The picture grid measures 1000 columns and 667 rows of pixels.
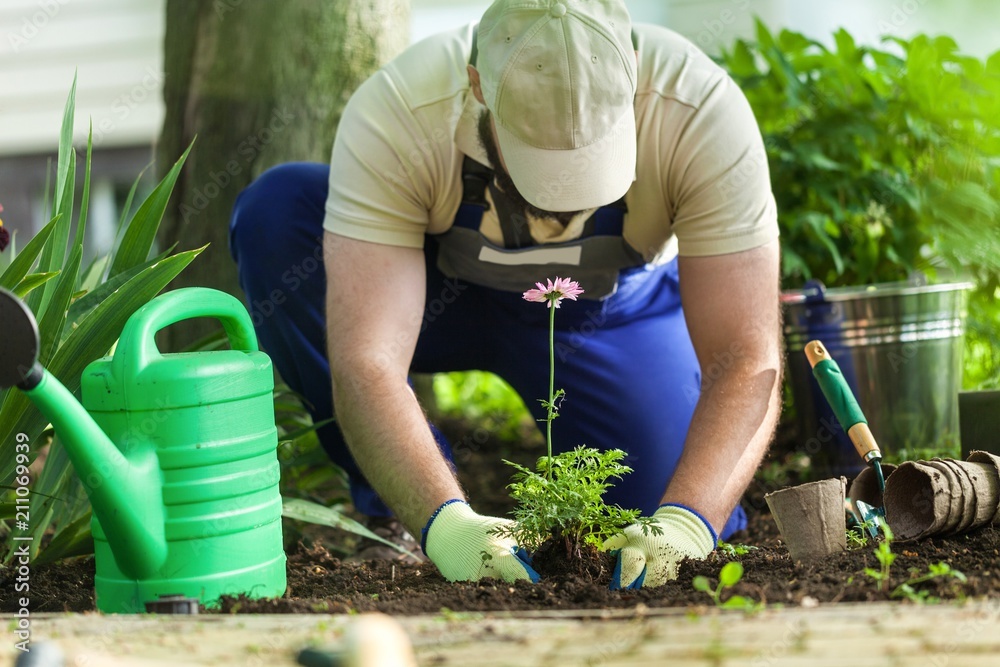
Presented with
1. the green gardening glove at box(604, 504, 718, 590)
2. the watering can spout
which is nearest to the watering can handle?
the watering can spout

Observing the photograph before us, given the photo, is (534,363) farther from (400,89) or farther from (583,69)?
(583,69)

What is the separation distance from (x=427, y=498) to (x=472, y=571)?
0.24m

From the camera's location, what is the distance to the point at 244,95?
2912mm

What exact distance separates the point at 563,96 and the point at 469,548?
0.83 meters

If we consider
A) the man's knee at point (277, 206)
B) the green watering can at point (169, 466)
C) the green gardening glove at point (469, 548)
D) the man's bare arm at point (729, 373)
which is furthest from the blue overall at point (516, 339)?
the green watering can at point (169, 466)

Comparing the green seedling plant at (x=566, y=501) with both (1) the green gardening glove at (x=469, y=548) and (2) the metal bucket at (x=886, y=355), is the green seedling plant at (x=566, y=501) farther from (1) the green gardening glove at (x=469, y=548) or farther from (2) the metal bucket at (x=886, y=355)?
(2) the metal bucket at (x=886, y=355)

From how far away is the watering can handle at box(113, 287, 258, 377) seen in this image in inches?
55.9

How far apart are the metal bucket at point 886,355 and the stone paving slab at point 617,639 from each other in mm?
1718

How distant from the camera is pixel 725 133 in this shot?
2049 millimetres

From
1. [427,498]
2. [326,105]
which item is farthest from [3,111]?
[427,498]

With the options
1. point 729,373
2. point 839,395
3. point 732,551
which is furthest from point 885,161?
point 732,551

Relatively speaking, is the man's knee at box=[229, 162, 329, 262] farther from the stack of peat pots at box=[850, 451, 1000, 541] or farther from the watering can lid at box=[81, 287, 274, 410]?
the stack of peat pots at box=[850, 451, 1000, 541]

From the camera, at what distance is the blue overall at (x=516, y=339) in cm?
247

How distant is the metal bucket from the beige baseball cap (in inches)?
43.2
